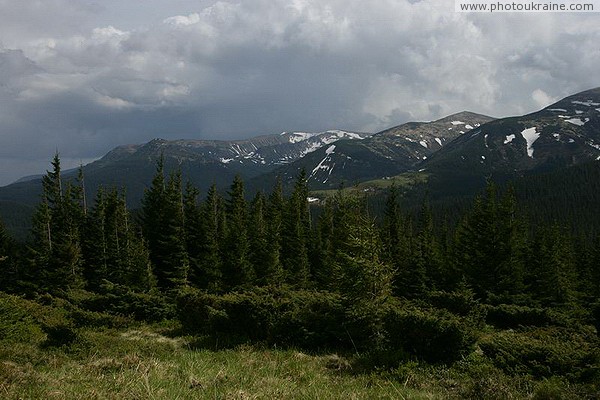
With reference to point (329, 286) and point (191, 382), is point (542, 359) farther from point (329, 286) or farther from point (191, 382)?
point (329, 286)

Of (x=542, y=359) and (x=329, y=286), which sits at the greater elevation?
(x=542, y=359)

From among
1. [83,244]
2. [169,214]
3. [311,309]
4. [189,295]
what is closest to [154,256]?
[169,214]

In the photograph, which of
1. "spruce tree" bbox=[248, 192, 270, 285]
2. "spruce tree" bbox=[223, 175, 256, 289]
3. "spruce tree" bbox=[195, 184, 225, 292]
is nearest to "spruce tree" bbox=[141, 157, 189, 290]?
"spruce tree" bbox=[195, 184, 225, 292]

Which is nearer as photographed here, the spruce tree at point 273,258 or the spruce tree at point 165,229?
the spruce tree at point 273,258

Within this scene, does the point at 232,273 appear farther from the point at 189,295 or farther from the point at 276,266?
the point at 189,295

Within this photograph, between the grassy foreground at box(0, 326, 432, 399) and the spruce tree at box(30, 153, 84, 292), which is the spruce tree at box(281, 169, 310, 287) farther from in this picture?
the grassy foreground at box(0, 326, 432, 399)

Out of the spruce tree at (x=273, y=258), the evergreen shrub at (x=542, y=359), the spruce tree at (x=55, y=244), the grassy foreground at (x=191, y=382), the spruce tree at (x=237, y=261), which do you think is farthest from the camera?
the spruce tree at (x=55, y=244)

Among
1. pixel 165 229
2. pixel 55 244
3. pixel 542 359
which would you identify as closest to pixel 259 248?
pixel 165 229

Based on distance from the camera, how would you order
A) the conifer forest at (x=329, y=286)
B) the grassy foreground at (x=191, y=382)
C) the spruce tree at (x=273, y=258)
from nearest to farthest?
the grassy foreground at (x=191, y=382), the conifer forest at (x=329, y=286), the spruce tree at (x=273, y=258)

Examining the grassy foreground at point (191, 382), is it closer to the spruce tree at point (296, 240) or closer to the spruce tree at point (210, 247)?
the spruce tree at point (210, 247)

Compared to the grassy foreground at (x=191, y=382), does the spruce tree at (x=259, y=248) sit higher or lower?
lower

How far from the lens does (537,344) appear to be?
12.7m

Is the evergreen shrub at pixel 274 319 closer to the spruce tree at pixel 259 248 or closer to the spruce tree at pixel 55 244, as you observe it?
the spruce tree at pixel 259 248

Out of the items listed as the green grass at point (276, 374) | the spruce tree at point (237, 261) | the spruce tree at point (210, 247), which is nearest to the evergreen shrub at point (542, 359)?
the green grass at point (276, 374)
